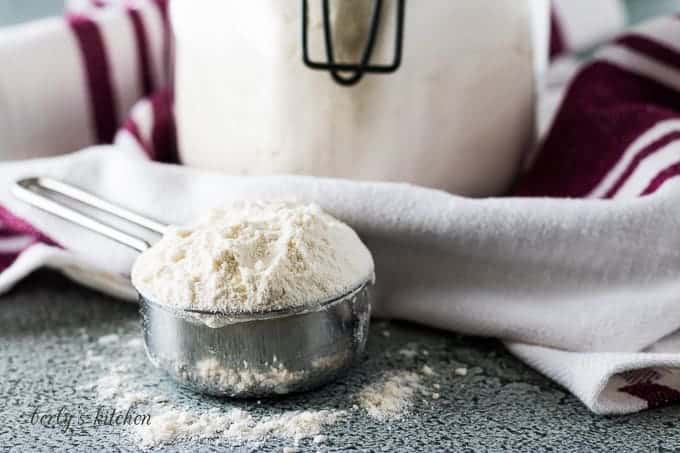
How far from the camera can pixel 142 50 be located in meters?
0.77

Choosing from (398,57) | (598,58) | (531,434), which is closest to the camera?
(531,434)

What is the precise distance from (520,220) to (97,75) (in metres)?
0.40

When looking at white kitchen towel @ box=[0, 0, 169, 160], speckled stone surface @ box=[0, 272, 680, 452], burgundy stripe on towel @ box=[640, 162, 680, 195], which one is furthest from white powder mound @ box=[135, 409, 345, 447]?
white kitchen towel @ box=[0, 0, 169, 160]

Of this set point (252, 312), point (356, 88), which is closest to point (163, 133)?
point (356, 88)

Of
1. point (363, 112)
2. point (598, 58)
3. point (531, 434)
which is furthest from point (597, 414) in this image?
point (598, 58)

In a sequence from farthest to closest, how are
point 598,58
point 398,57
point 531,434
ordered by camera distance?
point 598,58, point 398,57, point 531,434

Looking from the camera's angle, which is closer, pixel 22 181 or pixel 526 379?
pixel 526 379

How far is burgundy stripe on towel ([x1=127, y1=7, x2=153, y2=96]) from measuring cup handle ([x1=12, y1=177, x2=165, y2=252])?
0.22m

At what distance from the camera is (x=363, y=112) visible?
1.80 feet

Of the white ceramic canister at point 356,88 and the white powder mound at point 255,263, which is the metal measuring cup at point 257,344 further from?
the white ceramic canister at point 356,88

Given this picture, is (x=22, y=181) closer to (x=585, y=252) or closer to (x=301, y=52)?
(x=301, y=52)

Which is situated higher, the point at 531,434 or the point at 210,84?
the point at 210,84

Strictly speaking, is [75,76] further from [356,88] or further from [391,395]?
[391,395]

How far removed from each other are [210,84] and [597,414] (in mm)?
316
